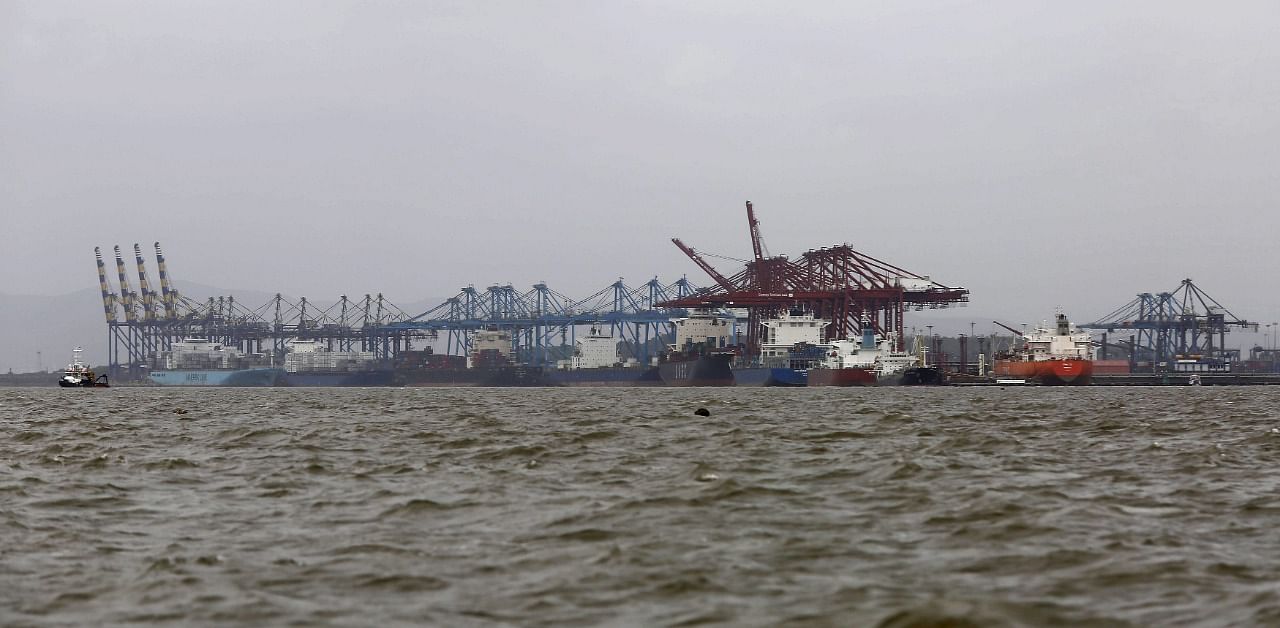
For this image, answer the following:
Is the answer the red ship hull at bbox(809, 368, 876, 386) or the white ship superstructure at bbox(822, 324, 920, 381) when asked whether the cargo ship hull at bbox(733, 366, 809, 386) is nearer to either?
the red ship hull at bbox(809, 368, 876, 386)

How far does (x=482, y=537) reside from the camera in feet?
46.9

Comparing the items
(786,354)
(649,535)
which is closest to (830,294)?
(786,354)

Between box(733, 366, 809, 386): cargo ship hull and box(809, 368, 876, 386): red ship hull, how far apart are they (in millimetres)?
1659

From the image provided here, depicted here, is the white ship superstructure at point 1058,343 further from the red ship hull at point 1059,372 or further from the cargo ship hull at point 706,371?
the cargo ship hull at point 706,371

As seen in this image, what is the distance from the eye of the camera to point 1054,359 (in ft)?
447

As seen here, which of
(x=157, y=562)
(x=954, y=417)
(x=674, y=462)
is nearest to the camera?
(x=157, y=562)

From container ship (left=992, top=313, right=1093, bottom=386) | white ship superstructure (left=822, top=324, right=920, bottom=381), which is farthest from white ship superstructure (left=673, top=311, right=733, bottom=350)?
container ship (left=992, top=313, right=1093, bottom=386)

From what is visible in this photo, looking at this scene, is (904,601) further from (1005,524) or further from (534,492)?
(534,492)

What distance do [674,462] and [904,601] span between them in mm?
13551

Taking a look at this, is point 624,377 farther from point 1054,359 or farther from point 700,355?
point 1054,359

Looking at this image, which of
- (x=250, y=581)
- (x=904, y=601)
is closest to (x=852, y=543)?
(x=904, y=601)

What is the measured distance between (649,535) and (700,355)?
15580cm

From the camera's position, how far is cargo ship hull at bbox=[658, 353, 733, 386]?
538 ft

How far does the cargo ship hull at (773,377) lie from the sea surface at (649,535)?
124m
